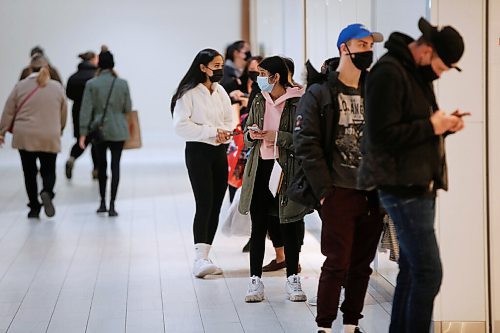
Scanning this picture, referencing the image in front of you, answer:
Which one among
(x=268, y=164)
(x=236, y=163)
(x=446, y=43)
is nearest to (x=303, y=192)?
(x=446, y=43)

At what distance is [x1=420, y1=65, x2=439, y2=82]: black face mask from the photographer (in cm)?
407

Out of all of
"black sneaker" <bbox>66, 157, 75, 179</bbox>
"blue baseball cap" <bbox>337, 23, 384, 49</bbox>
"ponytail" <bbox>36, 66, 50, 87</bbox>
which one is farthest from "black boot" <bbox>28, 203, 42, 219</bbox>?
"blue baseball cap" <bbox>337, 23, 384, 49</bbox>

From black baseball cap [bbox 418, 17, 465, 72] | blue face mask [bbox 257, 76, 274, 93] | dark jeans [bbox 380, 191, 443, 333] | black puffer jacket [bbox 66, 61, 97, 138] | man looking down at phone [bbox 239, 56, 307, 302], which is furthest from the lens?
black puffer jacket [bbox 66, 61, 97, 138]

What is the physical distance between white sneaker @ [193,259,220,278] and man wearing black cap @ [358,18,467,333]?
2.94 metres

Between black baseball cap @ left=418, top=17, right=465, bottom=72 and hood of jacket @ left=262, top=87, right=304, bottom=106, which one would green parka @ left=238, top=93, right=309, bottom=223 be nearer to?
hood of jacket @ left=262, top=87, right=304, bottom=106

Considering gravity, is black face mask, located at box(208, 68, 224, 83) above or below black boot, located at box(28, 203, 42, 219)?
above

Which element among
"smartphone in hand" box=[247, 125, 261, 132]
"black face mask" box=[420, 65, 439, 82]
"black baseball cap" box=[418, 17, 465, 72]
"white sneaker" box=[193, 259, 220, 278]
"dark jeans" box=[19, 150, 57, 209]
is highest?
"black baseball cap" box=[418, 17, 465, 72]

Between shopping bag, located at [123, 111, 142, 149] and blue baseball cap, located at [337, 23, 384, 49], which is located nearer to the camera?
blue baseball cap, located at [337, 23, 384, 49]

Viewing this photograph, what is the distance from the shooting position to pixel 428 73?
409 cm

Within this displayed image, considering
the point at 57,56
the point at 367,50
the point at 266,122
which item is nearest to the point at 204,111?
the point at 266,122

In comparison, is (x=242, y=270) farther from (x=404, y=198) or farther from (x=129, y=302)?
(x=404, y=198)

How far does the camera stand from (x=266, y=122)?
6.09 m

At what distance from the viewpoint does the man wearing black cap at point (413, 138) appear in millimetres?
3967

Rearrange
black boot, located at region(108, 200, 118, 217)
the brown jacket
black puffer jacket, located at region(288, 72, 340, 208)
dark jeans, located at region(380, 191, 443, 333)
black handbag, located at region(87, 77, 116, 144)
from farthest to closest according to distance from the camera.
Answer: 1. black boot, located at region(108, 200, 118, 217)
2. black handbag, located at region(87, 77, 116, 144)
3. the brown jacket
4. black puffer jacket, located at region(288, 72, 340, 208)
5. dark jeans, located at region(380, 191, 443, 333)
